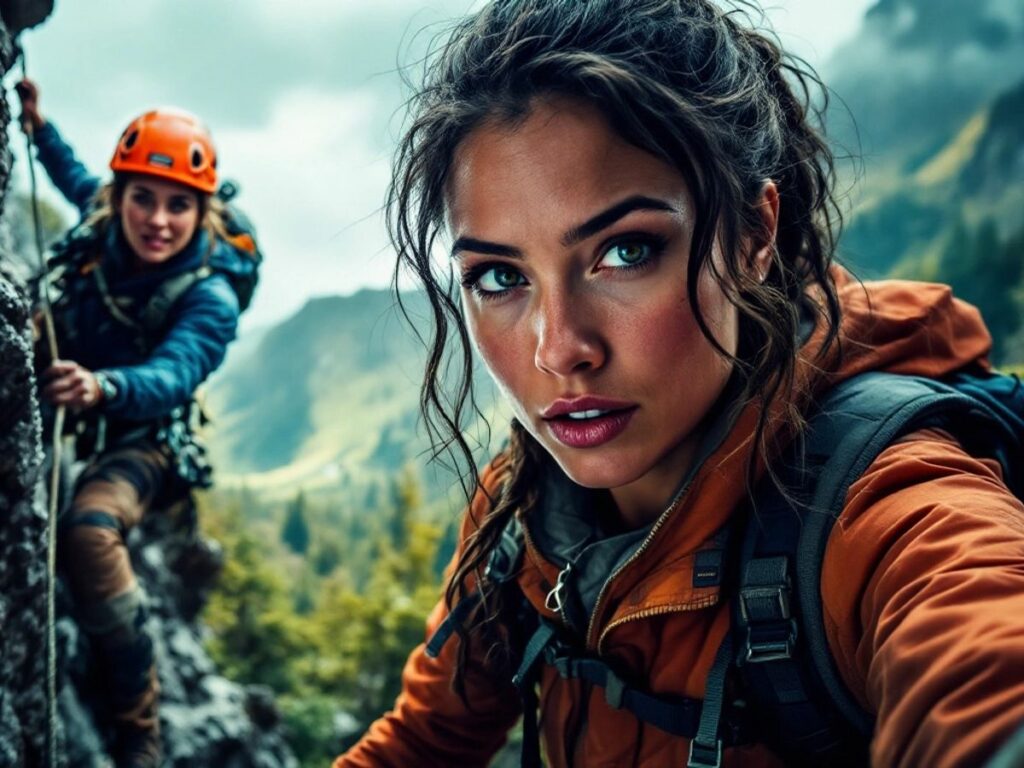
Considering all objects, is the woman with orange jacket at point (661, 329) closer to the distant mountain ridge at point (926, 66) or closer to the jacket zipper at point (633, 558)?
the jacket zipper at point (633, 558)

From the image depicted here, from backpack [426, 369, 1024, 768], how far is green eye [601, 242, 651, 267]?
1.76ft

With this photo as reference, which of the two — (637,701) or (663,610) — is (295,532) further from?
Result: (663,610)

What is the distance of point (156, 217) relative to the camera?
4.05 meters

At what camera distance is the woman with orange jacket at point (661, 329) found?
1580mm

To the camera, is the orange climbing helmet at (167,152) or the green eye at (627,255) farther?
the orange climbing helmet at (167,152)

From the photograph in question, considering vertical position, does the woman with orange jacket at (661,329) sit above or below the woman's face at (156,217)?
below

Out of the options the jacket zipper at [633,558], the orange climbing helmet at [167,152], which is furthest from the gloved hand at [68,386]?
the jacket zipper at [633,558]

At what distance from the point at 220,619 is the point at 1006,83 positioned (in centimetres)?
8716

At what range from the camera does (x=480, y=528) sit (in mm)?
2273

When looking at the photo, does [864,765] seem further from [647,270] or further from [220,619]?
[220,619]

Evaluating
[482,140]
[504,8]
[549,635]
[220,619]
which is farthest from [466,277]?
[220,619]

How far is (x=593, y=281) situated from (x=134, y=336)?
3.21m

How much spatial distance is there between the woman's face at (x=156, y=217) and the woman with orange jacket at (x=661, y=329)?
254cm

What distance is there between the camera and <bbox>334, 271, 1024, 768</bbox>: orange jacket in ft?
3.29
